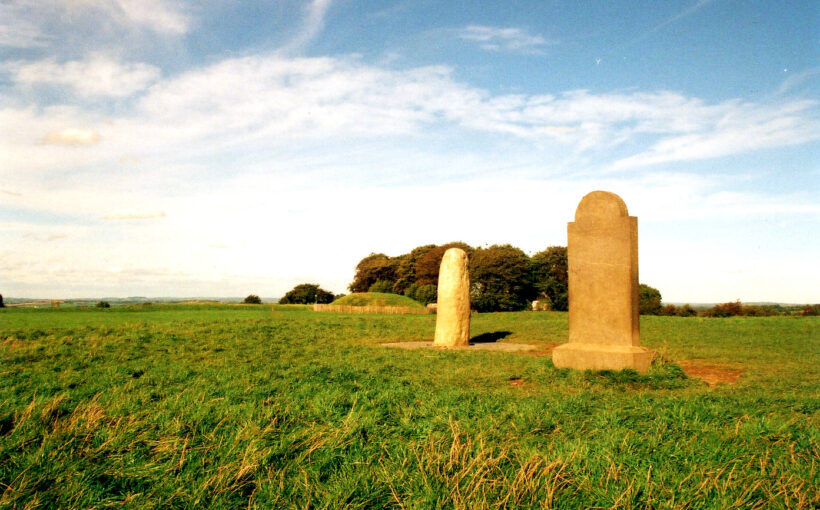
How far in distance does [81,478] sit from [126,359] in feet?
25.5

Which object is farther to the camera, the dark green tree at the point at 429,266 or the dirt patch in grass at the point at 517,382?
the dark green tree at the point at 429,266

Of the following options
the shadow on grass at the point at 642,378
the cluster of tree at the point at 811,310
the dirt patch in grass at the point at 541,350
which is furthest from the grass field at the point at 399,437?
the cluster of tree at the point at 811,310

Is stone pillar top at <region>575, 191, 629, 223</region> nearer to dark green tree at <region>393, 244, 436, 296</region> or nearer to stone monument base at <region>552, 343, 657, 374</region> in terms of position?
stone monument base at <region>552, 343, 657, 374</region>

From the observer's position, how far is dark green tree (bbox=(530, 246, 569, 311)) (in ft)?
184

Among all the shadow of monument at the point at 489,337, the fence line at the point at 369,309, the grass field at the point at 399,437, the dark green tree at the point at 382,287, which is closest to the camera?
the grass field at the point at 399,437

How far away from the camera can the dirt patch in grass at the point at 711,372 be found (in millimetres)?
9609

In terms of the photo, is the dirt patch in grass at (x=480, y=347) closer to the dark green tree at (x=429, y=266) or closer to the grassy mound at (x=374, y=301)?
the grassy mound at (x=374, y=301)

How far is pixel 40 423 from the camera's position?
5.35m

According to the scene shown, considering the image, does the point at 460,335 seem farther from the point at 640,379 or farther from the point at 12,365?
the point at 12,365

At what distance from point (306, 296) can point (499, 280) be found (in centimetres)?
3017

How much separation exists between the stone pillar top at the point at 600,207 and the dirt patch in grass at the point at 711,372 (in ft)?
10.9

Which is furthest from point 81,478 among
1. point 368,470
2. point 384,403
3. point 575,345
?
point 575,345

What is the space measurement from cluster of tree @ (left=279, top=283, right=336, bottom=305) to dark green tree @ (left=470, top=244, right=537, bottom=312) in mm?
24961

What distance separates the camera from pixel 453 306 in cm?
1581
